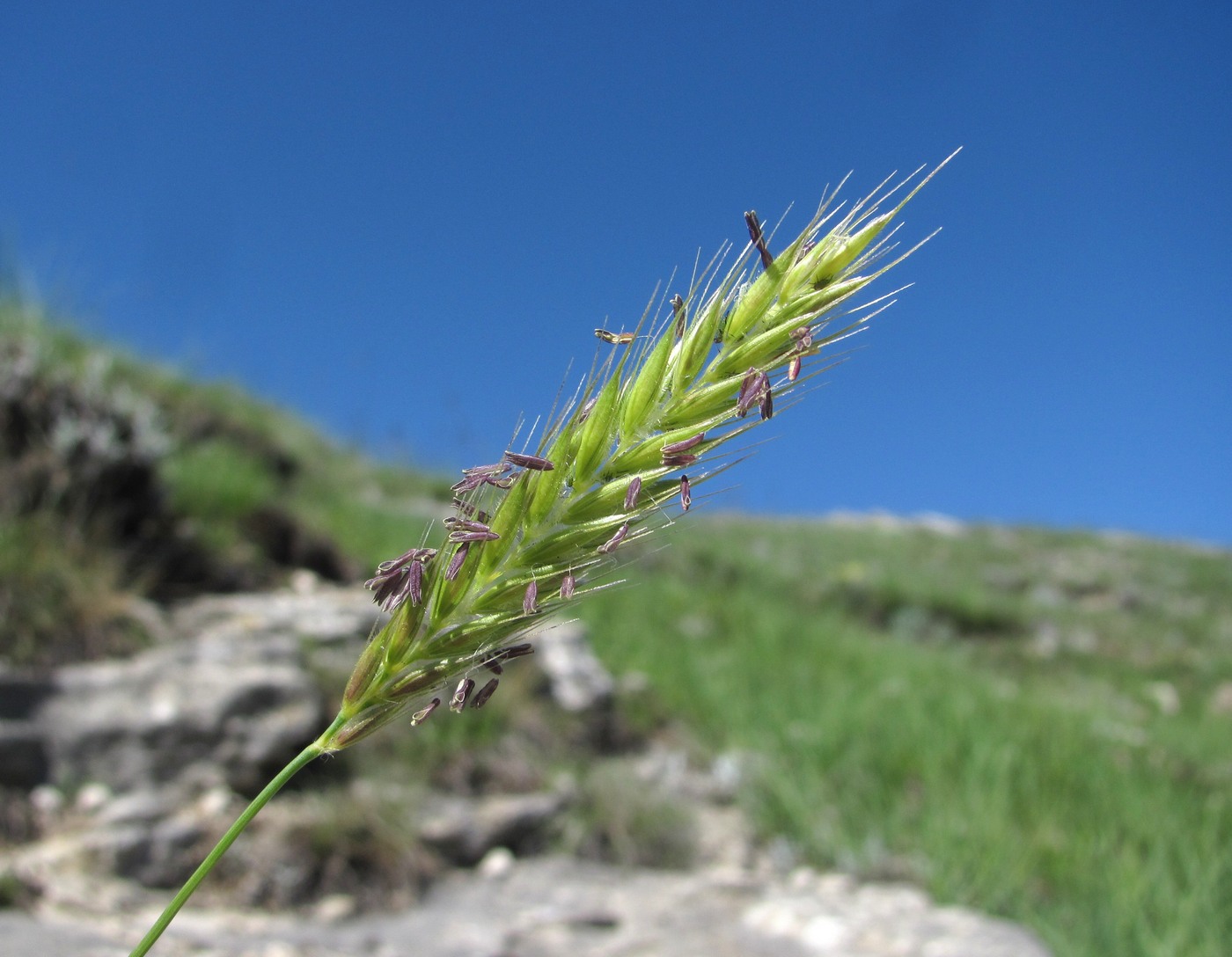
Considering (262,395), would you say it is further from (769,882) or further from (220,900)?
(769,882)

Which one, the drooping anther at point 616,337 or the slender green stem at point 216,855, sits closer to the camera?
the slender green stem at point 216,855

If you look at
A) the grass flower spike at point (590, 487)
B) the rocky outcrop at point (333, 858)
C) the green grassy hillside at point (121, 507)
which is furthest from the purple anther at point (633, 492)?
the green grassy hillside at point (121, 507)

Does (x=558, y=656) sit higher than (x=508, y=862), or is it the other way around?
(x=558, y=656)

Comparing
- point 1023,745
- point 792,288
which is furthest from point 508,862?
point 792,288

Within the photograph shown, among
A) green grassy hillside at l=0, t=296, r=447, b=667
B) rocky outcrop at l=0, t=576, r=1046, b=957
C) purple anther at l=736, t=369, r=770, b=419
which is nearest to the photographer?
purple anther at l=736, t=369, r=770, b=419

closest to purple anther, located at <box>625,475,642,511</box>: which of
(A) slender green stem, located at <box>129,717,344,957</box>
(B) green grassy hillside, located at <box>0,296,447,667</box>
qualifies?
(A) slender green stem, located at <box>129,717,344,957</box>

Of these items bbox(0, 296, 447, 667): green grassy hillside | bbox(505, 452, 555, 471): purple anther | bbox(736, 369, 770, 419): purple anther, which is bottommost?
bbox(505, 452, 555, 471): purple anther

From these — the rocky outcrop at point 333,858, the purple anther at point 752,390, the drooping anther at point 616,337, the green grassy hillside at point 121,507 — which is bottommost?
the rocky outcrop at point 333,858

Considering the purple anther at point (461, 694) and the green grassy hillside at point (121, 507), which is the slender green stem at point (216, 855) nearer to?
the purple anther at point (461, 694)

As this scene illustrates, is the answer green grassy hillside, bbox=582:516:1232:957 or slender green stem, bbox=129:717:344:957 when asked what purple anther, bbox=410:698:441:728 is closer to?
slender green stem, bbox=129:717:344:957
